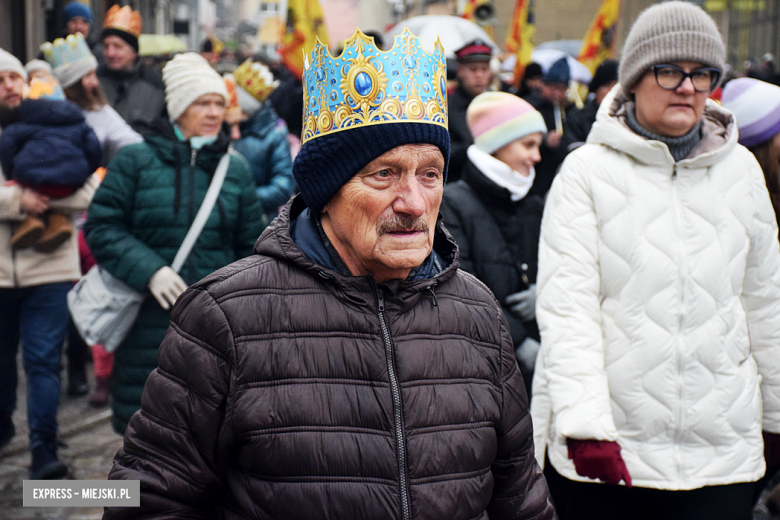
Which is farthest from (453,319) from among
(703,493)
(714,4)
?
(714,4)

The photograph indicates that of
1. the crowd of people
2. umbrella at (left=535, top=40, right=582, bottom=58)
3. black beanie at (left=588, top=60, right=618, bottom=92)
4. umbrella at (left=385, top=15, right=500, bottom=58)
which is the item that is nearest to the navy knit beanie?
the crowd of people

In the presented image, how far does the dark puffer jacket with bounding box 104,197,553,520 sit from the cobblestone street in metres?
2.90

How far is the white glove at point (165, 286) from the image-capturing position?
441cm

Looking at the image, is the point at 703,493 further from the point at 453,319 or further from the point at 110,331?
the point at 110,331

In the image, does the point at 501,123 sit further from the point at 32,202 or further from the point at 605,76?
the point at 605,76

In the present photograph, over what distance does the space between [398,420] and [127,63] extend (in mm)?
7409

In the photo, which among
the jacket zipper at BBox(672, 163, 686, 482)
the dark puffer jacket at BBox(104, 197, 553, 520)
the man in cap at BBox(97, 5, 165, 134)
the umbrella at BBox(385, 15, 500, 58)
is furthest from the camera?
the umbrella at BBox(385, 15, 500, 58)

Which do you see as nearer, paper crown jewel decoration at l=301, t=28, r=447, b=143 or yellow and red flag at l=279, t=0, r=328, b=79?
paper crown jewel decoration at l=301, t=28, r=447, b=143

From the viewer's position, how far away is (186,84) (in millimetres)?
4871

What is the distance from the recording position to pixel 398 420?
75.5 inches

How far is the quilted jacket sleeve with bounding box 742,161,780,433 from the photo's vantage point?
326 centimetres

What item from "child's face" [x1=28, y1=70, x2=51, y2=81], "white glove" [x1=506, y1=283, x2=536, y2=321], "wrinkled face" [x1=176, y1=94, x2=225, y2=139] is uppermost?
"child's face" [x1=28, y1=70, x2=51, y2=81]

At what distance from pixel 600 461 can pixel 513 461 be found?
82 cm

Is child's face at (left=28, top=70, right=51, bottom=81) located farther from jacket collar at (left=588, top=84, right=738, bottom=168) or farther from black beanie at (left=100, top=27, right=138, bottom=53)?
jacket collar at (left=588, top=84, right=738, bottom=168)
